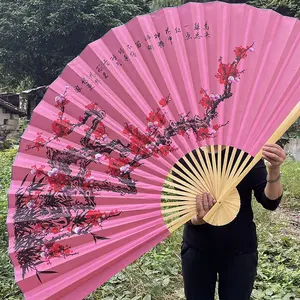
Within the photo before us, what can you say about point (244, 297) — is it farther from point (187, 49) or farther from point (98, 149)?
point (187, 49)

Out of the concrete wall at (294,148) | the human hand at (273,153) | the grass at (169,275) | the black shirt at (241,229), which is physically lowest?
the grass at (169,275)


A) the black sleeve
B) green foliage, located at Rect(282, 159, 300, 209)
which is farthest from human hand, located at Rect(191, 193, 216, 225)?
green foliage, located at Rect(282, 159, 300, 209)

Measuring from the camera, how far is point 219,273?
4.40ft

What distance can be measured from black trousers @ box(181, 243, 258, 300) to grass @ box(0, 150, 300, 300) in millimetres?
1086

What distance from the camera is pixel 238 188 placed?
1.27 meters

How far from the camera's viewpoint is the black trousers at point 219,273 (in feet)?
4.23

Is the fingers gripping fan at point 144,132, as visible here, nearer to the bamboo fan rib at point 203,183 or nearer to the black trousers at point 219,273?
the bamboo fan rib at point 203,183

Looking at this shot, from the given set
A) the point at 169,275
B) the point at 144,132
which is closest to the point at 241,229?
the point at 144,132

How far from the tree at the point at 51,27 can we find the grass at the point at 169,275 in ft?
44.2

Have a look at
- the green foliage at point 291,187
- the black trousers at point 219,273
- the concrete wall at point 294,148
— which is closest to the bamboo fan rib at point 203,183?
the black trousers at point 219,273

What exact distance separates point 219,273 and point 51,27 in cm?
1577

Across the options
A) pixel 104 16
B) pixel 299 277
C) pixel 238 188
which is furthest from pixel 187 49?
pixel 104 16

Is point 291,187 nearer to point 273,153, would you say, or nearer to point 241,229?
point 241,229

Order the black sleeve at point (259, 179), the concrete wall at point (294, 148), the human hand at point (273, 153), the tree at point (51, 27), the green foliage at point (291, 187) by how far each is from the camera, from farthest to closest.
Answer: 1. the tree at point (51, 27)
2. the concrete wall at point (294, 148)
3. the green foliage at point (291, 187)
4. the black sleeve at point (259, 179)
5. the human hand at point (273, 153)
